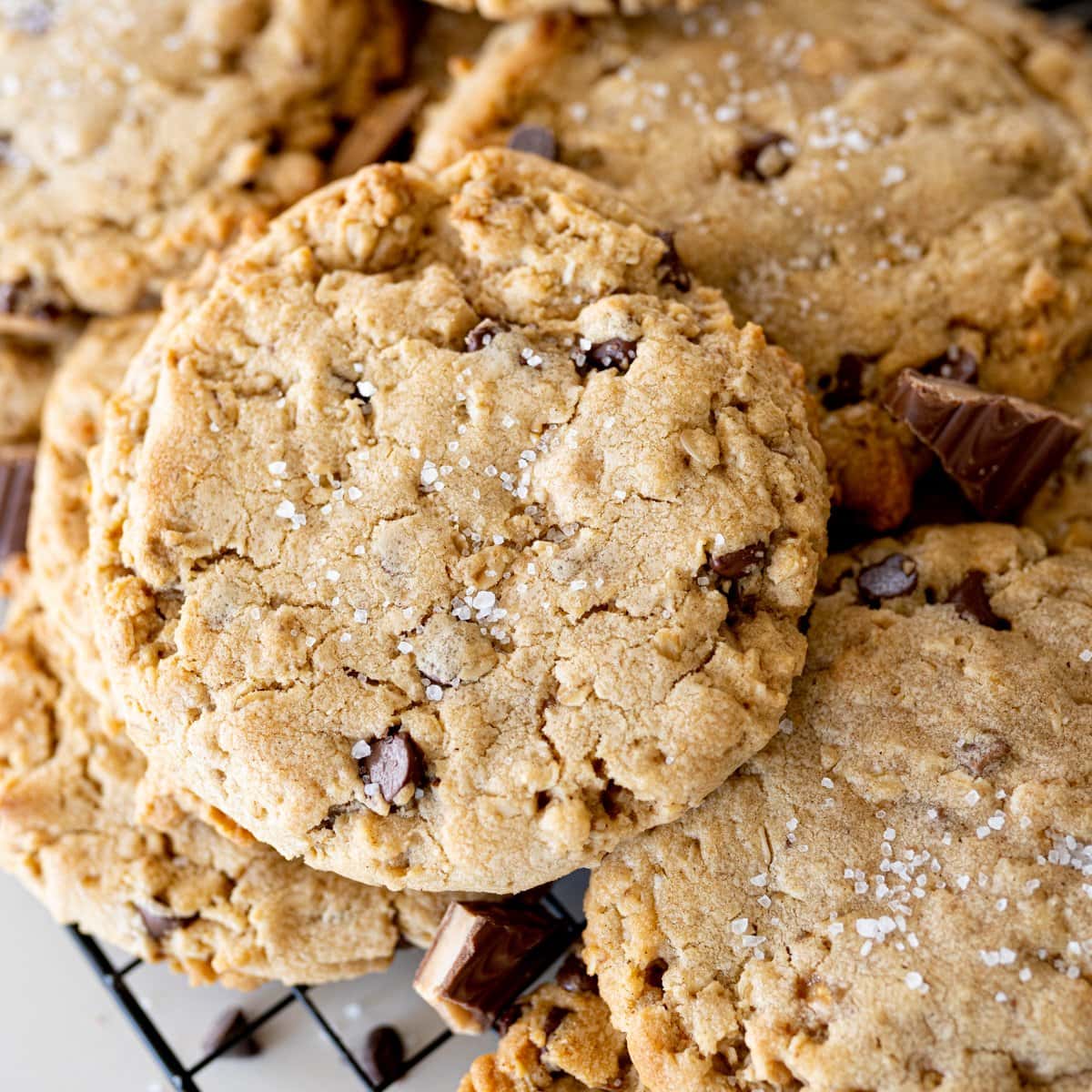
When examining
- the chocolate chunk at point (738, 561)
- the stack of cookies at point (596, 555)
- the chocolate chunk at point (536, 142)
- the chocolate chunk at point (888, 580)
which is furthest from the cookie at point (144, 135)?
the chocolate chunk at point (888, 580)

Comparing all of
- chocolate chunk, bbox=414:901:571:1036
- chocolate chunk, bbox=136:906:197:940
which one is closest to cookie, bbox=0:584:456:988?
chocolate chunk, bbox=136:906:197:940

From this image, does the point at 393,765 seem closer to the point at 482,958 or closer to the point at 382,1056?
the point at 482,958

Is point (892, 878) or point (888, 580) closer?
point (892, 878)

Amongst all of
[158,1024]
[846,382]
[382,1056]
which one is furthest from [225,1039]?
[846,382]

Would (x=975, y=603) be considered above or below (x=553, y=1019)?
above

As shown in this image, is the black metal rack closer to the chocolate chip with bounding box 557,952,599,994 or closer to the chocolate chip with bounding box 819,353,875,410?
the chocolate chip with bounding box 557,952,599,994

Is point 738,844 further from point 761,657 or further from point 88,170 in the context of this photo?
point 88,170

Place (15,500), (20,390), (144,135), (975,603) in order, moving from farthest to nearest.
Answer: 1. (20,390)
2. (15,500)
3. (144,135)
4. (975,603)
